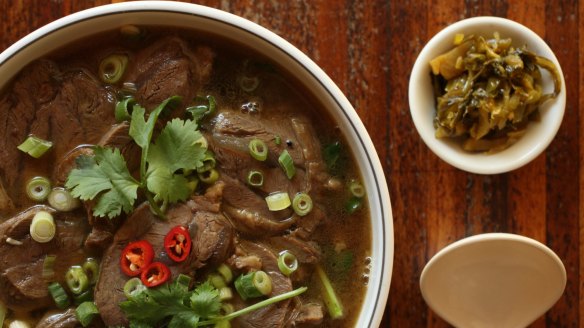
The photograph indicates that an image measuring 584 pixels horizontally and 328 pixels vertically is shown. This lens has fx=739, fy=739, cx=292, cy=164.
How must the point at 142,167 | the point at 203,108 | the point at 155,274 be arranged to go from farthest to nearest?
the point at 203,108 < the point at 155,274 < the point at 142,167

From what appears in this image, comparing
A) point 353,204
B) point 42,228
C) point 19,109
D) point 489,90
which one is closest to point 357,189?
point 353,204

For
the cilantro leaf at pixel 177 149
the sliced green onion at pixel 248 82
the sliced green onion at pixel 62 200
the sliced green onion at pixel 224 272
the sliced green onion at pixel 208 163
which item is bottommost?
the sliced green onion at pixel 224 272

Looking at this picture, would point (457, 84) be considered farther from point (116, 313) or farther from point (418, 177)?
point (116, 313)

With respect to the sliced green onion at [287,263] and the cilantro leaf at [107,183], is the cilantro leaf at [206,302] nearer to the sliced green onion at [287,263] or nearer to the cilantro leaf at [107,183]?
the sliced green onion at [287,263]

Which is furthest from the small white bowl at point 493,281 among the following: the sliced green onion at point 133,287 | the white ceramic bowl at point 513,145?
the sliced green onion at point 133,287

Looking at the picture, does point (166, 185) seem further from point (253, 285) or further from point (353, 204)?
point (353, 204)

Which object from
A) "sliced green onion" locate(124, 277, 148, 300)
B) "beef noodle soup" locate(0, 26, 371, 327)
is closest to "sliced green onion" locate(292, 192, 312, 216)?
"beef noodle soup" locate(0, 26, 371, 327)
